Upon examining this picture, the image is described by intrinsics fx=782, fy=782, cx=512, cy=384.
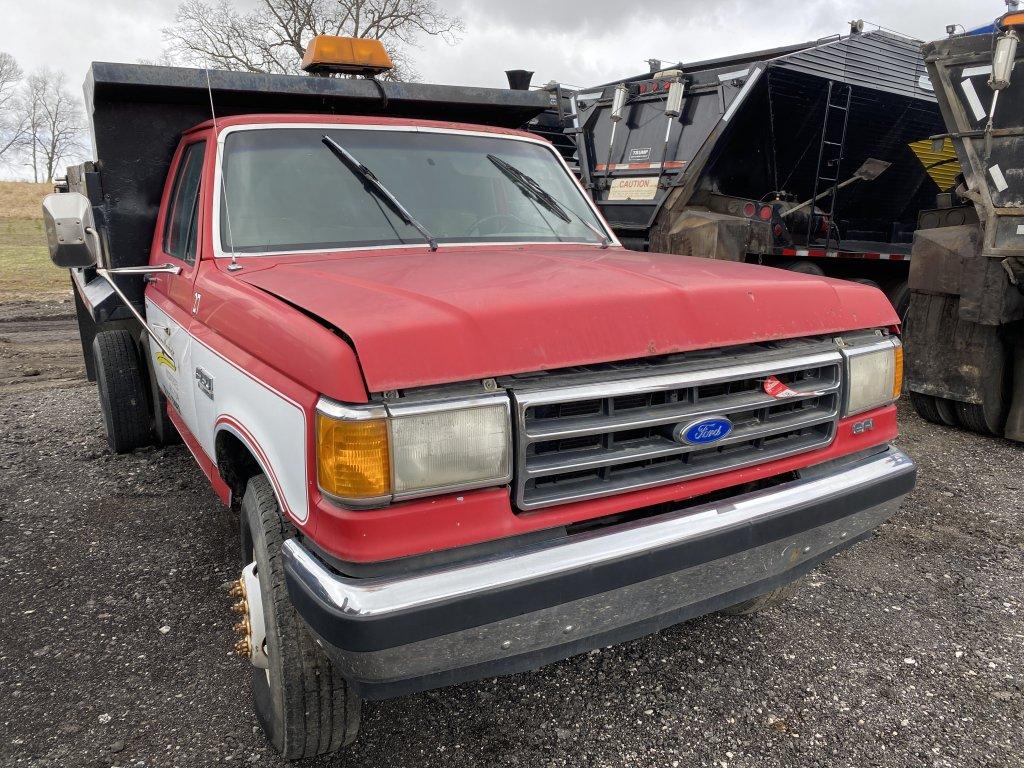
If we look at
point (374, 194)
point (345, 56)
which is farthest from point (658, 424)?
point (345, 56)

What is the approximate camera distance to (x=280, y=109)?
13.9ft

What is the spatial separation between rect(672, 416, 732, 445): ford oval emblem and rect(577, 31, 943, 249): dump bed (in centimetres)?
552

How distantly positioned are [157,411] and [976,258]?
5.26 m

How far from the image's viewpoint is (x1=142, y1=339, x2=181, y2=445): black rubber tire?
465 centimetres

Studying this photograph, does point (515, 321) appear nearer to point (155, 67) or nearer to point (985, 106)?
point (155, 67)

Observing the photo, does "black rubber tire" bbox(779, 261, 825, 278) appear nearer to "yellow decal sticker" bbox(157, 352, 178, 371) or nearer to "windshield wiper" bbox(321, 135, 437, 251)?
"windshield wiper" bbox(321, 135, 437, 251)

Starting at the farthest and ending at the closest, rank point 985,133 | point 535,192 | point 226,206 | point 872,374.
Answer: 1. point 985,133
2. point 535,192
3. point 226,206
4. point 872,374

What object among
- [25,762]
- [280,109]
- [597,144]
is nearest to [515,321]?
[25,762]

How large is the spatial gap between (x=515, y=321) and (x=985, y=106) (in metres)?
4.26

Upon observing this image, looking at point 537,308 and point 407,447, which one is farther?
point 537,308

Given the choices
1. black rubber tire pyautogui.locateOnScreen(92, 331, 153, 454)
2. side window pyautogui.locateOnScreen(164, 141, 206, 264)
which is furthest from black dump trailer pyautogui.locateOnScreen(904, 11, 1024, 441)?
black rubber tire pyautogui.locateOnScreen(92, 331, 153, 454)

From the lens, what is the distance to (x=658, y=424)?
2.14 metres

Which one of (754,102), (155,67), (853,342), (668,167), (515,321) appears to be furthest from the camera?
(668,167)

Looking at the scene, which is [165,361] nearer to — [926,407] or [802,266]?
[926,407]
